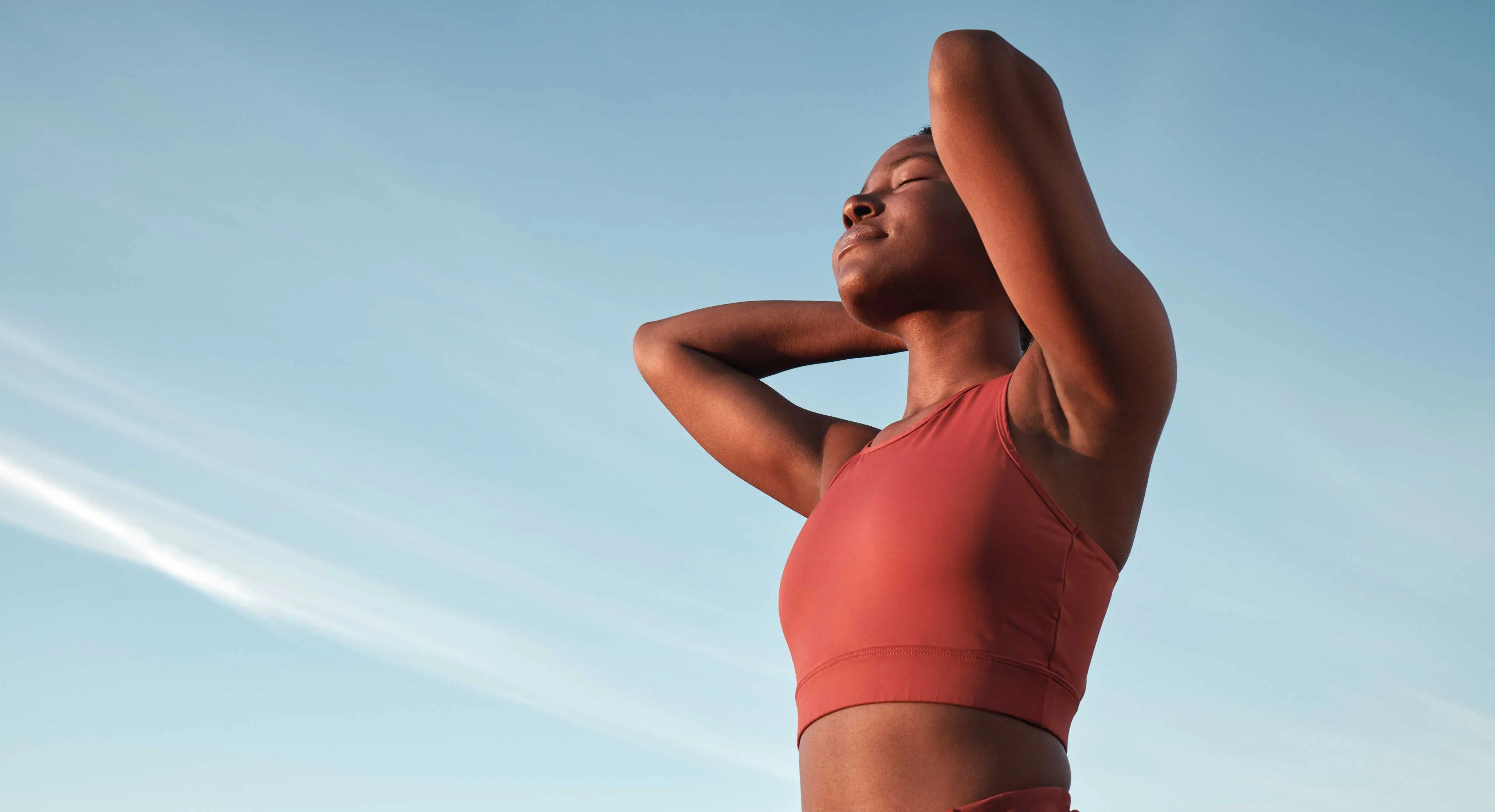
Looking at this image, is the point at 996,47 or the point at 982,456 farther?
the point at 982,456

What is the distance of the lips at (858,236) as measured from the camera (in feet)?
10.5

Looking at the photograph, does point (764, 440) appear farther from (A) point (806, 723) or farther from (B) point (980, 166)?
(B) point (980, 166)

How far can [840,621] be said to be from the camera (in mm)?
2582

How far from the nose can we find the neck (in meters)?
0.29

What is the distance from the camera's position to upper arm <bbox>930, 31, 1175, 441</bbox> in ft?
7.61

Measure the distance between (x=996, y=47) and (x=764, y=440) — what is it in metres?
1.59

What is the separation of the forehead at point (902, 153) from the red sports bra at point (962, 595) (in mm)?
946

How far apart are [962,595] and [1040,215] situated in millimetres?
753

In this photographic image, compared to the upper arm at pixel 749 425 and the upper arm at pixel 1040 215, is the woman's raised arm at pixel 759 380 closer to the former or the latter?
the upper arm at pixel 749 425

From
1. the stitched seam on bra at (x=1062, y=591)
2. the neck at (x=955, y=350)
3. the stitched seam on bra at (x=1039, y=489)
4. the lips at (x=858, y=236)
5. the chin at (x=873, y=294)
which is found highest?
the lips at (x=858, y=236)

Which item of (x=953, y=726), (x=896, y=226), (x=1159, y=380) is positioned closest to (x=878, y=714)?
(x=953, y=726)

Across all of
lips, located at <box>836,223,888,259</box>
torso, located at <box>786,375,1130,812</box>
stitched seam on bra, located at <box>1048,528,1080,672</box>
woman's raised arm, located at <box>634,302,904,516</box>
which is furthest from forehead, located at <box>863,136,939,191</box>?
torso, located at <box>786,375,1130,812</box>

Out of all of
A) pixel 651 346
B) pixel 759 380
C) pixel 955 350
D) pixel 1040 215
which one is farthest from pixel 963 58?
pixel 651 346

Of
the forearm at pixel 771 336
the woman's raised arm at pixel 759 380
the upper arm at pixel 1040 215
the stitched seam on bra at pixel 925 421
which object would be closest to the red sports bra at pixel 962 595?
the stitched seam on bra at pixel 925 421
